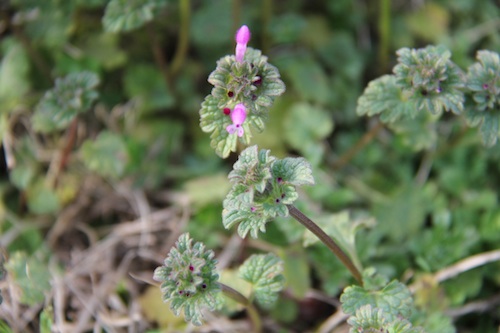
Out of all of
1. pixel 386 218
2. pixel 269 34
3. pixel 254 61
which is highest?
pixel 269 34

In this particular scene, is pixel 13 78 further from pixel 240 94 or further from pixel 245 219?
pixel 245 219

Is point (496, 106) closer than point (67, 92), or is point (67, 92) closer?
point (496, 106)

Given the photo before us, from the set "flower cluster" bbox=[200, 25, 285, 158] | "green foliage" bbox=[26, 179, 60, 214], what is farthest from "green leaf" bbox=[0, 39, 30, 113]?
"flower cluster" bbox=[200, 25, 285, 158]

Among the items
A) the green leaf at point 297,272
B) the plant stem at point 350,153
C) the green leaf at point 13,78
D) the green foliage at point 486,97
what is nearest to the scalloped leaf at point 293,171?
the green foliage at point 486,97

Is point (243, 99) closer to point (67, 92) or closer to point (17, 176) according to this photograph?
point (67, 92)

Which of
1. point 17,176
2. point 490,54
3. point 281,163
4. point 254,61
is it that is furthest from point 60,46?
point 490,54

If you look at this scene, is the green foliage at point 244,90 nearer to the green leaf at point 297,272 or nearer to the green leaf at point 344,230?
the green leaf at point 344,230

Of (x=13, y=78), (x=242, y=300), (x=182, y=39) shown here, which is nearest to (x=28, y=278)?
(x=242, y=300)

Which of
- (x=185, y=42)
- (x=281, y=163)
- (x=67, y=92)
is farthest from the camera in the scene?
(x=185, y=42)
